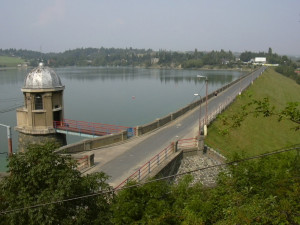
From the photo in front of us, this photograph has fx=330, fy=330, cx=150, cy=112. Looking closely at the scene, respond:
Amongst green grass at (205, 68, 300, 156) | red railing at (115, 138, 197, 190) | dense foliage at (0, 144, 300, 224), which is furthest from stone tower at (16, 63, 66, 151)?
dense foliage at (0, 144, 300, 224)

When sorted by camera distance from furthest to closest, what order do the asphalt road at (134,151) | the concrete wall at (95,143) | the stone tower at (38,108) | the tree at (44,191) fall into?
the stone tower at (38,108) → the concrete wall at (95,143) → the asphalt road at (134,151) → the tree at (44,191)

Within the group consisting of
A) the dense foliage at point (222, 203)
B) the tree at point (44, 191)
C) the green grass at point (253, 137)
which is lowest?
the green grass at point (253, 137)

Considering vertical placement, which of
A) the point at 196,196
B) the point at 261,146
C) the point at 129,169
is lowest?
the point at 261,146

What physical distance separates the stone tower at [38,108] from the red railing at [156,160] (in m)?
7.77

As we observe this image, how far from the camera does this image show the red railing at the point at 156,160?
15.2 m

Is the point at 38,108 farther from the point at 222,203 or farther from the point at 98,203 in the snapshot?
the point at 222,203

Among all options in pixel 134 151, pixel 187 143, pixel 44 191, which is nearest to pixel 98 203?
pixel 44 191

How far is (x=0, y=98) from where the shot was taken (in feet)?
189

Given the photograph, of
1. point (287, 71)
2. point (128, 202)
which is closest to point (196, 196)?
point (128, 202)

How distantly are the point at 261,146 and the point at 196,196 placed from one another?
2508 centimetres

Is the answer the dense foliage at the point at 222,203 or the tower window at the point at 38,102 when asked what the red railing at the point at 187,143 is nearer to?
the tower window at the point at 38,102

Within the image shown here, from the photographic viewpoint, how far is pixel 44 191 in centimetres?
743

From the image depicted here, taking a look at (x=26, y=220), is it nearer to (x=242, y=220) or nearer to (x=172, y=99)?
(x=242, y=220)

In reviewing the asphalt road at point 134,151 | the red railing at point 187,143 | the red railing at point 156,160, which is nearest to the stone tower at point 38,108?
the asphalt road at point 134,151
